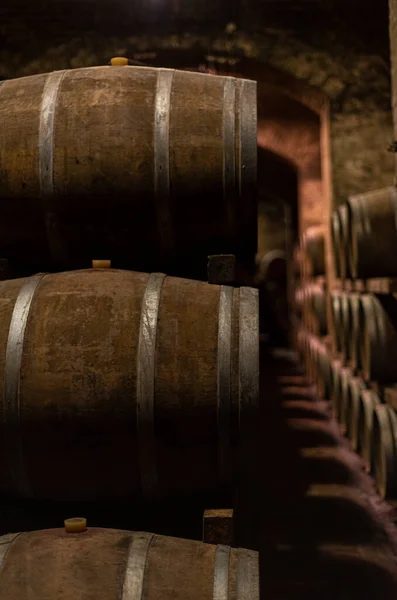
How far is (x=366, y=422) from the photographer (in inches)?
190

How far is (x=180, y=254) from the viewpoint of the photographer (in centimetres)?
272

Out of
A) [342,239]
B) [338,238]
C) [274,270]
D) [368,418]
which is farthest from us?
[274,270]

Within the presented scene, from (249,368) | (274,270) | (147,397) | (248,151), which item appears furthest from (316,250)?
(274,270)

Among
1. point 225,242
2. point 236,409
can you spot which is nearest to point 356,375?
point 225,242

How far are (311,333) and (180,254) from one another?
7220 mm

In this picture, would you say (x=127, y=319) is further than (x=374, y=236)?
No

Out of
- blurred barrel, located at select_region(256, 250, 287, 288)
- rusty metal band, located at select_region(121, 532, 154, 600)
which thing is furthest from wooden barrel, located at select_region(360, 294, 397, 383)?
blurred barrel, located at select_region(256, 250, 287, 288)

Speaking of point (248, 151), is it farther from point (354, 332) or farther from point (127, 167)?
point (354, 332)

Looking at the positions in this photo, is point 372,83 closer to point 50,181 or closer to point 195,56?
point 195,56

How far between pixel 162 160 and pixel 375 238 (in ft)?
6.92

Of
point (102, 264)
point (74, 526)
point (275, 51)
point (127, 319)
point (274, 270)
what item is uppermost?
point (275, 51)

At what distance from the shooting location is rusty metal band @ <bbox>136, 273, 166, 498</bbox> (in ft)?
7.22

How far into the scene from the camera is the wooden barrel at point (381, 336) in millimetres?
4273

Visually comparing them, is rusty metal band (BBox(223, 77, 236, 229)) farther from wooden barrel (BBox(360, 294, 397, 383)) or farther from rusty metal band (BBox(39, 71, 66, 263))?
wooden barrel (BBox(360, 294, 397, 383))
